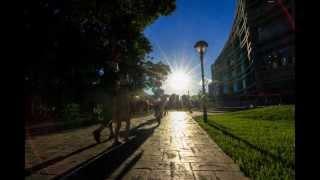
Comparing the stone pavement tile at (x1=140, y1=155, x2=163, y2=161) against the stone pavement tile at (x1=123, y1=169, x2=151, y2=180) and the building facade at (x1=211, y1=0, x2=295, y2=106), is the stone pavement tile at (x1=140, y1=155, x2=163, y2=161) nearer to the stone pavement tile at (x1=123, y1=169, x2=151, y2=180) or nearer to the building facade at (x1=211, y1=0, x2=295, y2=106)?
the stone pavement tile at (x1=123, y1=169, x2=151, y2=180)

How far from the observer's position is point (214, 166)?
5395mm

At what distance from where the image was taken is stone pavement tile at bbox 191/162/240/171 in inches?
204

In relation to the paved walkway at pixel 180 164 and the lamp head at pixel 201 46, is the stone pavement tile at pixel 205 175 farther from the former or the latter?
the lamp head at pixel 201 46

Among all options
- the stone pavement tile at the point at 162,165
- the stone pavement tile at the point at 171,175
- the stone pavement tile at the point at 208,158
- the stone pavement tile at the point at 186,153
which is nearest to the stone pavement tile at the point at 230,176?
the stone pavement tile at the point at 171,175

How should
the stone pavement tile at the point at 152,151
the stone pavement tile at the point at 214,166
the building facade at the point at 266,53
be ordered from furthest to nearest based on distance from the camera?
the building facade at the point at 266,53 → the stone pavement tile at the point at 152,151 → the stone pavement tile at the point at 214,166

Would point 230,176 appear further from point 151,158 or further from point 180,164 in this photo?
point 151,158

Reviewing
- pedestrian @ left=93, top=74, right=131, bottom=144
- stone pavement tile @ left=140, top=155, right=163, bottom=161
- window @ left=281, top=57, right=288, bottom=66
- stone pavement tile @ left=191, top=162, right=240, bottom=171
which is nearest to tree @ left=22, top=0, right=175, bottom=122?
pedestrian @ left=93, top=74, right=131, bottom=144

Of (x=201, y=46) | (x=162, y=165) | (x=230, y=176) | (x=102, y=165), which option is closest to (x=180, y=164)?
(x=162, y=165)

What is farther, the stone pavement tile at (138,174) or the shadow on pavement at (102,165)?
the shadow on pavement at (102,165)

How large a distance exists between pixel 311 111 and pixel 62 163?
4.62 meters

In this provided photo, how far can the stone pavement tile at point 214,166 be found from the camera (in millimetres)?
5172

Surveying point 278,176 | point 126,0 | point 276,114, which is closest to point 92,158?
point 278,176

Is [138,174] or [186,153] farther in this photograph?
[186,153]

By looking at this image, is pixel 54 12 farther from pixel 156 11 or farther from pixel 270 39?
pixel 270 39
